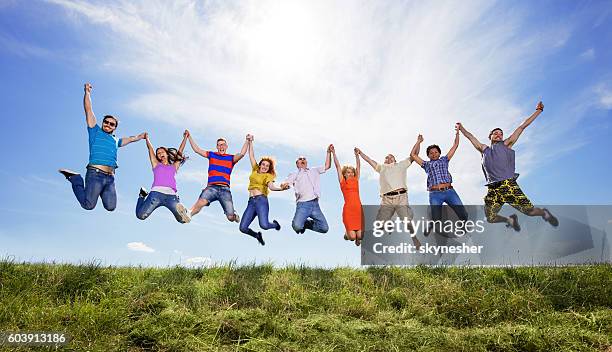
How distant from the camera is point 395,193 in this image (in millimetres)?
13430

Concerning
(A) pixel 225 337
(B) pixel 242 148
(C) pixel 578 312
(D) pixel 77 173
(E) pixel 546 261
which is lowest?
(A) pixel 225 337

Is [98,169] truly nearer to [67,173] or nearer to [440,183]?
[67,173]

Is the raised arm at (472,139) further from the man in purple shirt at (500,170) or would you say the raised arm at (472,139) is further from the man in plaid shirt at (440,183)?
the man in plaid shirt at (440,183)

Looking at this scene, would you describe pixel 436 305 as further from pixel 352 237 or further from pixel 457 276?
pixel 352 237

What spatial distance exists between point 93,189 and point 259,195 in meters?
4.22

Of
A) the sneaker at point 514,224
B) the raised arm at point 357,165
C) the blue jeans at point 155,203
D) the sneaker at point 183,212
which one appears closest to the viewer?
the blue jeans at point 155,203

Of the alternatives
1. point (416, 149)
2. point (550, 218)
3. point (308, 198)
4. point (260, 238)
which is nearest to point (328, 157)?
point (308, 198)

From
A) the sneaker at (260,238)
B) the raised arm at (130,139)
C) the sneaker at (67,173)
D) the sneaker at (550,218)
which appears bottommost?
the sneaker at (260,238)

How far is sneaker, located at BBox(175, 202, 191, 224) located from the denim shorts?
21.9 inches

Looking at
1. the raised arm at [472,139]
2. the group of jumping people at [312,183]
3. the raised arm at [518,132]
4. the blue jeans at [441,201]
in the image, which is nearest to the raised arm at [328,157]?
the group of jumping people at [312,183]

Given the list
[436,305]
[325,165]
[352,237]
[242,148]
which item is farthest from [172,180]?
[436,305]

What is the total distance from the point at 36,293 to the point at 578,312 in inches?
427

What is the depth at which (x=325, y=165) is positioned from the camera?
535 inches

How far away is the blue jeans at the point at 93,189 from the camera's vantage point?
491 inches
